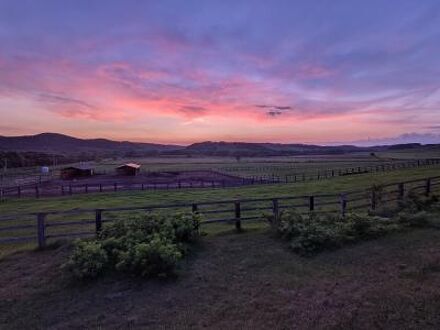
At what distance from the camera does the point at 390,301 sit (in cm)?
624

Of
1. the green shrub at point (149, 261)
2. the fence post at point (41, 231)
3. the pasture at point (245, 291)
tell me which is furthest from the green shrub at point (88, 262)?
the fence post at point (41, 231)

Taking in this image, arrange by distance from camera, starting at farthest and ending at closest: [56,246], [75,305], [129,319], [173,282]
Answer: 1. [56,246]
2. [173,282]
3. [75,305]
4. [129,319]

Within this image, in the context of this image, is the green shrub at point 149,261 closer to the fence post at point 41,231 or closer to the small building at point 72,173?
the fence post at point 41,231

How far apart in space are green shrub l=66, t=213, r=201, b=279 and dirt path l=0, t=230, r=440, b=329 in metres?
0.31

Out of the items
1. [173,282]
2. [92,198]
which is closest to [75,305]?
[173,282]

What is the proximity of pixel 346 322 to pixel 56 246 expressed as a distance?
7594 mm

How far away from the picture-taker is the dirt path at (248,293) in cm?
593

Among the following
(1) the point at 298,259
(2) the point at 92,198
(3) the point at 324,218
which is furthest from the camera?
(2) the point at 92,198

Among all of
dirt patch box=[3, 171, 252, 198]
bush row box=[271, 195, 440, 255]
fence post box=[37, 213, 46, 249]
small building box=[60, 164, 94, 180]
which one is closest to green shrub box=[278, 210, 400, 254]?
bush row box=[271, 195, 440, 255]

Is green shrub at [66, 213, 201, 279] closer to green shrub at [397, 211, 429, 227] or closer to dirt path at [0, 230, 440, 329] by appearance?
dirt path at [0, 230, 440, 329]

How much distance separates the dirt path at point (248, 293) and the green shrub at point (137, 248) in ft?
1.01

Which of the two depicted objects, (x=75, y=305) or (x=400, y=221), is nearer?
(x=75, y=305)

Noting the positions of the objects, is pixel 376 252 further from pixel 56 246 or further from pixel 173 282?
pixel 56 246

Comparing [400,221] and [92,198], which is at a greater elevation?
[400,221]
